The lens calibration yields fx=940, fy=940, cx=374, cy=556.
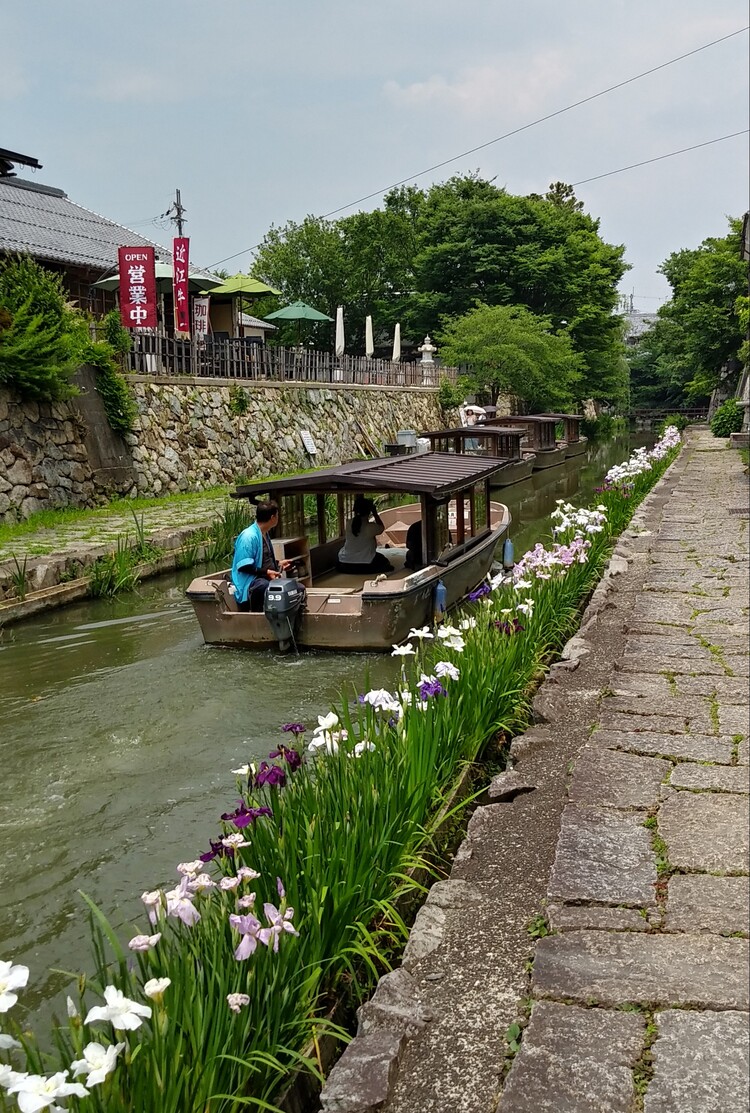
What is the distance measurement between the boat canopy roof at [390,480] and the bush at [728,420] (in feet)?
79.9

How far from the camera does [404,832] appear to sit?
3.47 m

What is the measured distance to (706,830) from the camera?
11.7 ft

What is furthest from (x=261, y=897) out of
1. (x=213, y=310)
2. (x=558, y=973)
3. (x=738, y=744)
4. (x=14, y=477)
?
(x=213, y=310)

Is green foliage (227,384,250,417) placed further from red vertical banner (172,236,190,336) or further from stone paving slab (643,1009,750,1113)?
stone paving slab (643,1009,750,1113)

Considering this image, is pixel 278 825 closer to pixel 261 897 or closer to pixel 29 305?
pixel 261 897

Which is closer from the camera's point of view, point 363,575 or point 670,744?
point 670,744

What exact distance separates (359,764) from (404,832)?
0.33 metres

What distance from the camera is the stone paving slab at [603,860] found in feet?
10.3

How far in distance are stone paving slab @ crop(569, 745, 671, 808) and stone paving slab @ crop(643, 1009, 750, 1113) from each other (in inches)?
55.8

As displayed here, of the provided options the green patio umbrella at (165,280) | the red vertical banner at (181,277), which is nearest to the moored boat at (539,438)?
the green patio umbrella at (165,280)

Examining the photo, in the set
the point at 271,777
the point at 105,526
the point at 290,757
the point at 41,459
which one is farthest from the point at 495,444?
the point at 271,777

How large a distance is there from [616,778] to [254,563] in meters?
5.30

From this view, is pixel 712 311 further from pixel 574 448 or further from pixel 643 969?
pixel 643 969

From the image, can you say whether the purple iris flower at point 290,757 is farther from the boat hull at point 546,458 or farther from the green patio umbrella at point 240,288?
the boat hull at point 546,458
